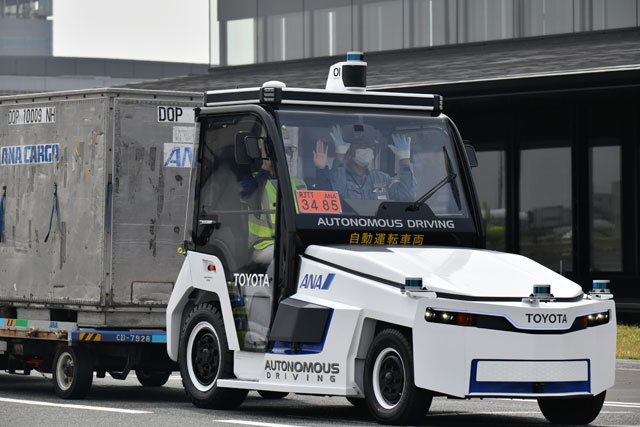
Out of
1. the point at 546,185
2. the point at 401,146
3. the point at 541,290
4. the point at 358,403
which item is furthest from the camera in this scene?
the point at 546,185

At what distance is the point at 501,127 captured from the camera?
2877 centimetres

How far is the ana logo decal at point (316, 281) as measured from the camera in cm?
1196

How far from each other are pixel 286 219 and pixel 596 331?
9.08ft

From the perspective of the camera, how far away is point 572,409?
1201 cm

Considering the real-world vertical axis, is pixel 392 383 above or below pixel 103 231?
below

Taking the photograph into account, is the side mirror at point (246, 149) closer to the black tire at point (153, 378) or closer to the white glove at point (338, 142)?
the white glove at point (338, 142)

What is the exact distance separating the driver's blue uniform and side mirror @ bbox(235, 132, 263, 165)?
58 centimetres

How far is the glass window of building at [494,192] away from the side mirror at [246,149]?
54.9 feet

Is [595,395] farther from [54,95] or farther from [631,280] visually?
[631,280]

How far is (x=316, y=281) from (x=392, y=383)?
1177mm

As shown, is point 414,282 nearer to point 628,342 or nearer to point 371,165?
point 371,165

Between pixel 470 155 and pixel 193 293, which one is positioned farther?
pixel 193 293

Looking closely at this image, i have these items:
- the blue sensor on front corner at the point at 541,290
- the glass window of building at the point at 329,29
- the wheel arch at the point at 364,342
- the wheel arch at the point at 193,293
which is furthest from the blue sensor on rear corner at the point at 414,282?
the glass window of building at the point at 329,29

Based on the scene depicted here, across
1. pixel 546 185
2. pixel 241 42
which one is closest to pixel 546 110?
pixel 546 185
